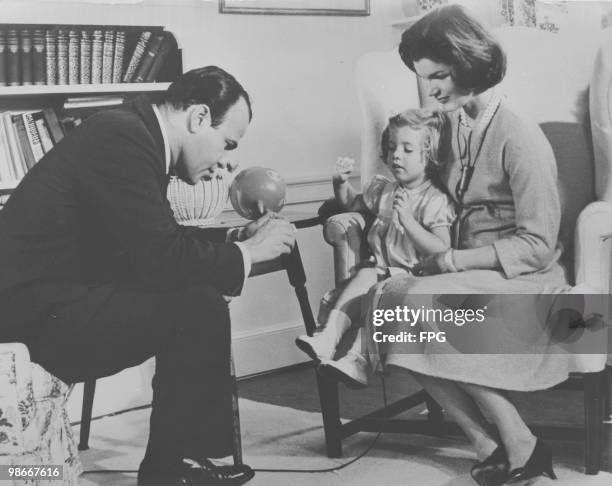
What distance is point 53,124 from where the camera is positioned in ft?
6.11

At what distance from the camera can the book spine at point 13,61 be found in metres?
1.78

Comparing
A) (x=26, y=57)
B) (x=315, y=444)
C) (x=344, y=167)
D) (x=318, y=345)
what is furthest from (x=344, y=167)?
(x=26, y=57)

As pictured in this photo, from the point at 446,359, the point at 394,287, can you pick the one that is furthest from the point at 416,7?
the point at 446,359

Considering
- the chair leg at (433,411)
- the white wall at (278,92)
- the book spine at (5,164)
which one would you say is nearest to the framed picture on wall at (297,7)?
the white wall at (278,92)

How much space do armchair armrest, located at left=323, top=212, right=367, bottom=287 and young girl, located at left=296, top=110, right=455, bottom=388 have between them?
27 mm

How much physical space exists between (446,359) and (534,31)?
762mm

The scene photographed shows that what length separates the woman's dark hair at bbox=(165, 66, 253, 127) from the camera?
1.63 meters

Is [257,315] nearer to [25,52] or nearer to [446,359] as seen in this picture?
[446,359]

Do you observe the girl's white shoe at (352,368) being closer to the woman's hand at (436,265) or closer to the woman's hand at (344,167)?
the woman's hand at (436,265)

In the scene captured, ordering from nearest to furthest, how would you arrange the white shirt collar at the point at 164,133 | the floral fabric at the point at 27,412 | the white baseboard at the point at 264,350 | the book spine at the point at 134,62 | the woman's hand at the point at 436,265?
1. the floral fabric at the point at 27,412
2. the white shirt collar at the point at 164,133
3. the woman's hand at the point at 436,265
4. the book spine at the point at 134,62
5. the white baseboard at the point at 264,350

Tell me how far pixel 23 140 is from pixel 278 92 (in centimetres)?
57

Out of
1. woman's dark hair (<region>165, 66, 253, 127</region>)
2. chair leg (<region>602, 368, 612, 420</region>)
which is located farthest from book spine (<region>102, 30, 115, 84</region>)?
chair leg (<region>602, 368, 612, 420</region>)

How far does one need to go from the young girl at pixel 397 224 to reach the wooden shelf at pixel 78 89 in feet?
1.56

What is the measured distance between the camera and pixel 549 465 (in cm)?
166
